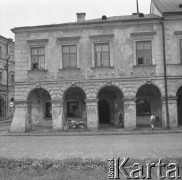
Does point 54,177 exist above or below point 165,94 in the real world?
below

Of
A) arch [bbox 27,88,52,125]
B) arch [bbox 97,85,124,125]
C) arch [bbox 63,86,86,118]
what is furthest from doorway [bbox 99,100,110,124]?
arch [bbox 27,88,52,125]

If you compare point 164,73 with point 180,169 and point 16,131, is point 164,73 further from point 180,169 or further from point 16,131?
point 180,169

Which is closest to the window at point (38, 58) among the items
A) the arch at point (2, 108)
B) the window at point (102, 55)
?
the window at point (102, 55)

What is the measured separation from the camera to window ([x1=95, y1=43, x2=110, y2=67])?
2458cm

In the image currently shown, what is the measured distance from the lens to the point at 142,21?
78.6ft

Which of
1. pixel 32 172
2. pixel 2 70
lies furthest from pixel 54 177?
pixel 2 70

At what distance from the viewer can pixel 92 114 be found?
24.2m

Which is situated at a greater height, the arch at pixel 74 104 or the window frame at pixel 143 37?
the window frame at pixel 143 37

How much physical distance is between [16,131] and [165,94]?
1314 centimetres

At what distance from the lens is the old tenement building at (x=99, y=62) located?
23.8 m

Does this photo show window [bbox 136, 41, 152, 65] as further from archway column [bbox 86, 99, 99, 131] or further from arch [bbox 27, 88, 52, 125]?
arch [bbox 27, 88, 52, 125]

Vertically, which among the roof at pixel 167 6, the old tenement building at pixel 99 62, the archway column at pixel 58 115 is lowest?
the archway column at pixel 58 115

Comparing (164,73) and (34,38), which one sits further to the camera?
(34,38)

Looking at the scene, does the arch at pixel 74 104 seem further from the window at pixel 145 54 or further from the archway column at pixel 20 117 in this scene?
the window at pixel 145 54
